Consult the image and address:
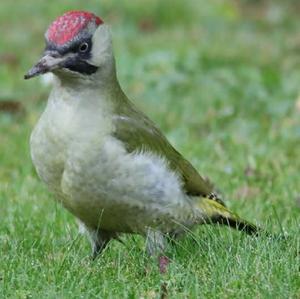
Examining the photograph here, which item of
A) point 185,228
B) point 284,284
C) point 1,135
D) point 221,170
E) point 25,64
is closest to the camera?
point 284,284

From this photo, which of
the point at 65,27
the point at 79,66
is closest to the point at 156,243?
the point at 79,66

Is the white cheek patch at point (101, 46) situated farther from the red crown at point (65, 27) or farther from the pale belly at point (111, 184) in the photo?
the pale belly at point (111, 184)

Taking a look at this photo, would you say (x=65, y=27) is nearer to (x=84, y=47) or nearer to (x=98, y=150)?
(x=84, y=47)

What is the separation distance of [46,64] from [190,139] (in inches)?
123

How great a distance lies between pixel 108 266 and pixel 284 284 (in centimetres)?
83


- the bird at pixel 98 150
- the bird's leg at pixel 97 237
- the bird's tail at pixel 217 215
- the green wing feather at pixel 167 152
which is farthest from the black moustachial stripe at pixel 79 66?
the bird's tail at pixel 217 215

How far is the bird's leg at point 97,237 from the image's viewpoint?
16.4 ft

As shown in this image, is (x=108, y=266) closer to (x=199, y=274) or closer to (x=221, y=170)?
(x=199, y=274)

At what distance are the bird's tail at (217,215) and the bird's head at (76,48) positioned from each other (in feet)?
2.68

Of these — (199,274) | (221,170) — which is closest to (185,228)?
(199,274)

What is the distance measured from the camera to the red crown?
462 cm

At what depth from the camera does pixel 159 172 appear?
4.85 m

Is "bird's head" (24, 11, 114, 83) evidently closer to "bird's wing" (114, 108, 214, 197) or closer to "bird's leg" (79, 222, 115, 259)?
"bird's wing" (114, 108, 214, 197)

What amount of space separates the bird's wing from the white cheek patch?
26cm
